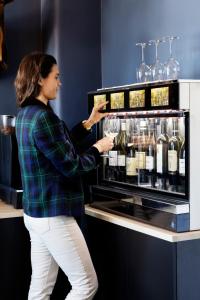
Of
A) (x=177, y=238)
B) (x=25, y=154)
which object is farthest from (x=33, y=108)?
(x=177, y=238)

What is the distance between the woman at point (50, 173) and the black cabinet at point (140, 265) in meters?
0.22

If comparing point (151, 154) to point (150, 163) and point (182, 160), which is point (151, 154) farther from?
point (182, 160)

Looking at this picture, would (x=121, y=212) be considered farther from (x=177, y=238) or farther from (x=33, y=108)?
(x=33, y=108)

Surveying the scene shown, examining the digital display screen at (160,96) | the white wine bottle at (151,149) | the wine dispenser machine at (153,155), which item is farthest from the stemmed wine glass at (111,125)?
the digital display screen at (160,96)

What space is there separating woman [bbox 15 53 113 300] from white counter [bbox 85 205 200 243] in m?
0.24

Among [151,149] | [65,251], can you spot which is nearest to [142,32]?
[151,149]

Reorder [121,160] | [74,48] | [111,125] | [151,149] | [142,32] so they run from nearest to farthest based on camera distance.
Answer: [151,149] < [121,160] < [111,125] < [142,32] < [74,48]

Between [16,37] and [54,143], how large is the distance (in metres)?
1.44

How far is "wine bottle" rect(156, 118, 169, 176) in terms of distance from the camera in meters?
2.32

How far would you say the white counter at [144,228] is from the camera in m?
2.11

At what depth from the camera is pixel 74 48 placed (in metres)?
3.24

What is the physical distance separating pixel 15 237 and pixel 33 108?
0.86m

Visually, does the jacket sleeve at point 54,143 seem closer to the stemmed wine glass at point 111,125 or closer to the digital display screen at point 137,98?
the digital display screen at point 137,98

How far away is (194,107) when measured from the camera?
211cm
